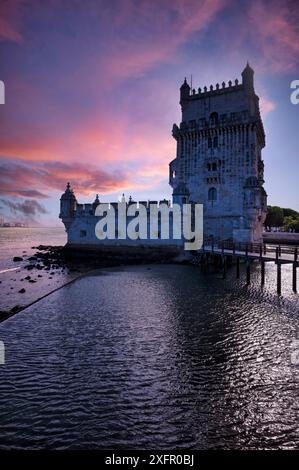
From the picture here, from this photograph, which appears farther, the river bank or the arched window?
the arched window

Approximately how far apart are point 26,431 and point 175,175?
38935 mm

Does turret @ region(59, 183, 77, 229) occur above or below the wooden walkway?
above

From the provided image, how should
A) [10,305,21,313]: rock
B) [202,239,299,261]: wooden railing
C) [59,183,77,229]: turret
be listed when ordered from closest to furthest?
[10,305,21,313]: rock → [202,239,299,261]: wooden railing → [59,183,77,229]: turret

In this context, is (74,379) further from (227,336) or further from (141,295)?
(141,295)

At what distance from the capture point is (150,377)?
8.85m

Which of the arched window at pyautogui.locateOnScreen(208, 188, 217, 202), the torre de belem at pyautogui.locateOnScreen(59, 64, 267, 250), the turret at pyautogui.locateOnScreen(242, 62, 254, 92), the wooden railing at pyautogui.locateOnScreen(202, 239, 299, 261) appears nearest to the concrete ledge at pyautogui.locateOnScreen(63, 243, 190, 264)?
the torre de belem at pyautogui.locateOnScreen(59, 64, 267, 250)

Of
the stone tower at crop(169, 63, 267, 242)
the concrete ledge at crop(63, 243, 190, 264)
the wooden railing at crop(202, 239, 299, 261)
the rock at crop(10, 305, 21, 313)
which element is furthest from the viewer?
the concrete ledge at crop(63, 243, 190, 264)

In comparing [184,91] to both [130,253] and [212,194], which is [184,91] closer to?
[212,194]

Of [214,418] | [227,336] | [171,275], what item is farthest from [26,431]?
[171,275]

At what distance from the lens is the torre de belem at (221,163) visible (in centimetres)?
3734

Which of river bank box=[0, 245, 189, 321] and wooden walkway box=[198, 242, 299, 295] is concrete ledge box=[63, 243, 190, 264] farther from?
wooden walkway box=[198, 242, 299, 295]

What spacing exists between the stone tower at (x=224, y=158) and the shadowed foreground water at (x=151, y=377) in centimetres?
2262

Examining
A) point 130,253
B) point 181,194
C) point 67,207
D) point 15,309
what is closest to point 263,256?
point 15,309

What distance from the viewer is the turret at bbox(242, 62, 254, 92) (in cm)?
3838
